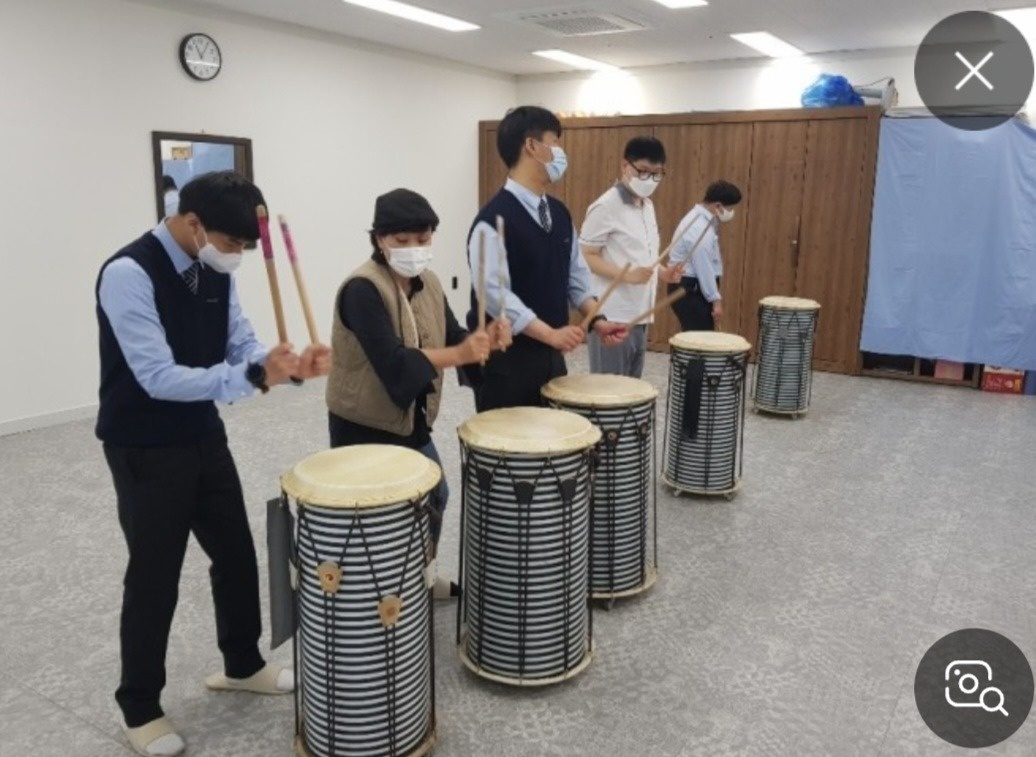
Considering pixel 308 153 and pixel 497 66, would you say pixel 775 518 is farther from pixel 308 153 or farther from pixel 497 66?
pixel 497 66

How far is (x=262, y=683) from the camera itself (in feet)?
7.52

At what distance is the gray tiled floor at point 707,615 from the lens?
7.07 ft

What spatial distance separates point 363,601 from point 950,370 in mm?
5875

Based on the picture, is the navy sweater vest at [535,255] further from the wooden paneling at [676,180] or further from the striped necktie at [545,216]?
the wooden paneling at [676,180]

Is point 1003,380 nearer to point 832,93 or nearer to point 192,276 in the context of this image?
point 832,93

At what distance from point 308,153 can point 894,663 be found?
5409 mm

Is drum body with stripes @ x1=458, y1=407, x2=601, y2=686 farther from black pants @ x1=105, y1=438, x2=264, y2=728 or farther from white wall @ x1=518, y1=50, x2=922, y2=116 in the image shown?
white wall @ x1=518, y1=50, x2=922, y2=116

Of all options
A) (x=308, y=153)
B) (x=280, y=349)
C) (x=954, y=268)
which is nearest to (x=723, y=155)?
(x=954, y=268)

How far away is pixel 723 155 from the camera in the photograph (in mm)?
6910

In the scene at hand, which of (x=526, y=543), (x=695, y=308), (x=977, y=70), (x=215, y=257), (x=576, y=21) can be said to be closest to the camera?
(x=215, y=257)

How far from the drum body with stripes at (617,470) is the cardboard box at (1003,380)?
4476 mm

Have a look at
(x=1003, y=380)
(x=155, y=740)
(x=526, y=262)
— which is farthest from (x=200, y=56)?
(x=1003, y=380)

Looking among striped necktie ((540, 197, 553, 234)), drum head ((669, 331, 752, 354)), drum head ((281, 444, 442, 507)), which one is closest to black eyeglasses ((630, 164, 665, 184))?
drum head ((669, 331, 752, 354))

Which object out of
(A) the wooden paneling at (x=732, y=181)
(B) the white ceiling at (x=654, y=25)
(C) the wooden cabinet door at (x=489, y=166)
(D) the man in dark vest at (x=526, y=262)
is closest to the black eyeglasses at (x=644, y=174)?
(D) the man in dark vest at (x=526, y=262)
